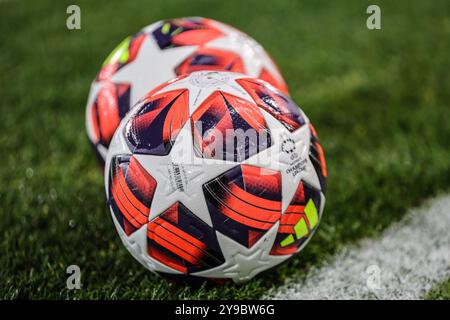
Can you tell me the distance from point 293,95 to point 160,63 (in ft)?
6.85

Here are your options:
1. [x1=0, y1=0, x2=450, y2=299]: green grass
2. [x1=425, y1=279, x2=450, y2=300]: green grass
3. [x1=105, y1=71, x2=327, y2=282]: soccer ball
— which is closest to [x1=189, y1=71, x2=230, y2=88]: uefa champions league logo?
[x1=105, y1=71, x2=327, y2=282]: soccer ball

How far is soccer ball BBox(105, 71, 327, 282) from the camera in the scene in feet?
7.13

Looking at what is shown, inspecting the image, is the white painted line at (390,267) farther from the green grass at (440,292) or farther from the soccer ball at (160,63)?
the soccer ball at (160,63)

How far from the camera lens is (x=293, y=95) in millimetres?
4684

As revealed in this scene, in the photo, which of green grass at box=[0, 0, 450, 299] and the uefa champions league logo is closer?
the uefa champions league logo

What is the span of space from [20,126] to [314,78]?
2680 millimetres

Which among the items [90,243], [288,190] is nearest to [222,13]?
[90,243]

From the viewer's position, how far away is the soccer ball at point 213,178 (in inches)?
85.5

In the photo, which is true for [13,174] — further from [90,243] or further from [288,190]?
[288,190]

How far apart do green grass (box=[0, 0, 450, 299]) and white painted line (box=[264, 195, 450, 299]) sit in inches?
3.5

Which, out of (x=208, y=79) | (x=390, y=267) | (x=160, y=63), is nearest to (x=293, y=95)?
(x=160, y=63)

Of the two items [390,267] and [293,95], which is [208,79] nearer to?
[390,267]

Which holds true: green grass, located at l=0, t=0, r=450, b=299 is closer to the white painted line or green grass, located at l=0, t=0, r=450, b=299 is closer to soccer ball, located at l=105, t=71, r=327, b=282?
the white painted line

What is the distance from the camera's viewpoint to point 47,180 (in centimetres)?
354
